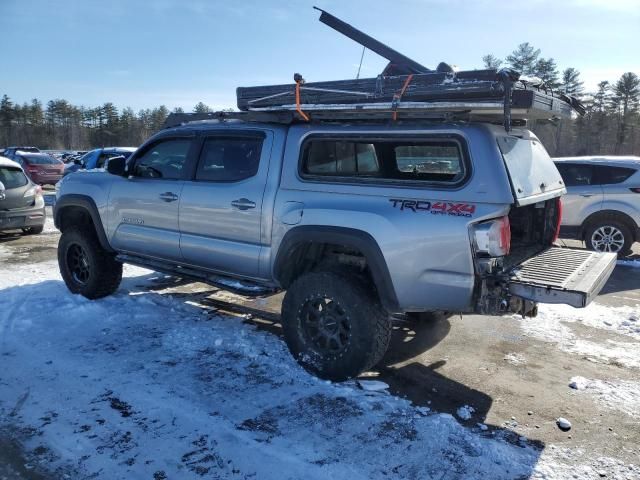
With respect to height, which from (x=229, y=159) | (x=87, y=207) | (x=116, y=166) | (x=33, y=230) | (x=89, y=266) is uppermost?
(x=229, y=159)

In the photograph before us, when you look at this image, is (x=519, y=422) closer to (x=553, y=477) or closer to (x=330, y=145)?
(x=553, y=477)

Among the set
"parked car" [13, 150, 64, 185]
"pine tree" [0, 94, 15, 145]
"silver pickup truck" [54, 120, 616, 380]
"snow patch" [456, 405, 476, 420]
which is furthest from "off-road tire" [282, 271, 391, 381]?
"pine tree" [0, 94, 15, 145]

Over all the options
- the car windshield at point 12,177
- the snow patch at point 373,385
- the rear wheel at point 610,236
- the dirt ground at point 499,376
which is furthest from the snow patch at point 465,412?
the car windshield at point 12,177

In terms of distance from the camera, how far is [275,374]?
401cm

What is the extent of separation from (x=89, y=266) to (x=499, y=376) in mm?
4470

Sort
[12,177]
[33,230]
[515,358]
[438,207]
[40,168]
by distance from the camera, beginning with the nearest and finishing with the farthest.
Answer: [438,207], [515,358], [12,177], [33,230], [40,168]

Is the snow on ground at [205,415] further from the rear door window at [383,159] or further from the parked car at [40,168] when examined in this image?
the parked car at [40,168]

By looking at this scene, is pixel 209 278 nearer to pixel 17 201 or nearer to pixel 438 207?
pixel 438 207

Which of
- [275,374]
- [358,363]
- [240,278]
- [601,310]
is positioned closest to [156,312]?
[240,278]

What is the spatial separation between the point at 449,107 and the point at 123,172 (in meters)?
3.60

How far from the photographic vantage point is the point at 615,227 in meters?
8.53

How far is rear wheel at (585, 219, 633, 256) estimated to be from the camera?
8.47 metres

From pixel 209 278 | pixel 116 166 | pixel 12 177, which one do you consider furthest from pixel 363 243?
pixel 12 177

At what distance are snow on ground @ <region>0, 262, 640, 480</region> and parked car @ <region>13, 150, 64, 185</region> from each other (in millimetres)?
17434
